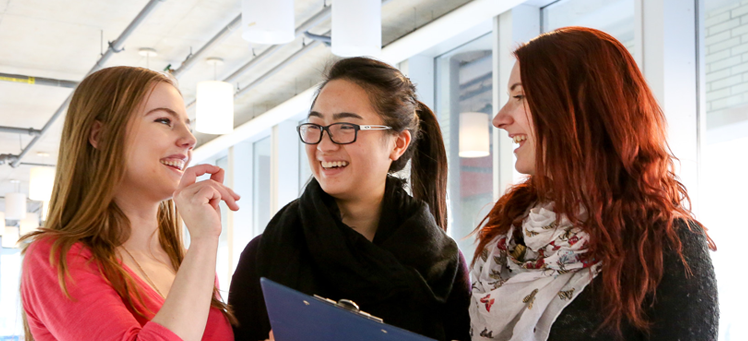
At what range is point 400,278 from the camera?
1787mm

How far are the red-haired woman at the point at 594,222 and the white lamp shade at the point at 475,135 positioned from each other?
3.90m

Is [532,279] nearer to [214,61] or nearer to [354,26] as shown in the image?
[354,26]

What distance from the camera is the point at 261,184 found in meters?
10.4

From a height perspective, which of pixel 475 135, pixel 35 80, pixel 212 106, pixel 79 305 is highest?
pixel 35 80

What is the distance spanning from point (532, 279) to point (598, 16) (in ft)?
11.2

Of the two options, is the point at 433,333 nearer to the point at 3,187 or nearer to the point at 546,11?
the point at 546,11

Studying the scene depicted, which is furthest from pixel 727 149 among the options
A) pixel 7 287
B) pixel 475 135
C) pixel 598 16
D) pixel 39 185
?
pixel 7 287

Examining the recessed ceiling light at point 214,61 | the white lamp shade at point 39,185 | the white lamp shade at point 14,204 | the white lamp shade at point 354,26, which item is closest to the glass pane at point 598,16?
the white lamp shade at point 354,26

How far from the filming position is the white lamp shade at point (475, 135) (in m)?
5.64

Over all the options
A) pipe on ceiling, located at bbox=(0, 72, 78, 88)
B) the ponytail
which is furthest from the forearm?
pipe on ceiling, located at bbox=(0, 72, 78, 88)

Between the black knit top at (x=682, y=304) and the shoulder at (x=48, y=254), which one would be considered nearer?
the black knit top at (x=682, y=304)

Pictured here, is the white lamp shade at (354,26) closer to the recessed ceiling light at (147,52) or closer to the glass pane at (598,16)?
the glass pane at (598,16)

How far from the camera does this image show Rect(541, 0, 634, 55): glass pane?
4367 millimetres

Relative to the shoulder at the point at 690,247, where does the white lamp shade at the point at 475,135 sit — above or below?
above
